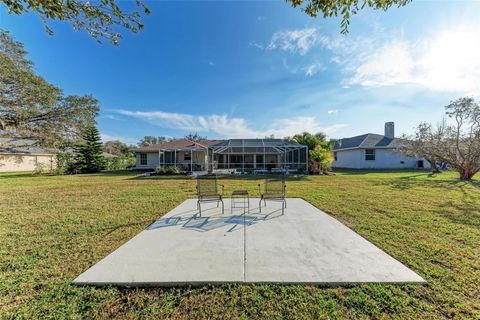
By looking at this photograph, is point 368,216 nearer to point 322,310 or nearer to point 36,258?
point 322,310

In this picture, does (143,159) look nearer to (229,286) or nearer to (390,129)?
(229,286)

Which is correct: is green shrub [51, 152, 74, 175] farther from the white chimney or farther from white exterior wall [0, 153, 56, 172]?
the white chimney

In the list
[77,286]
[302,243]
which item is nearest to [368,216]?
[302,243]

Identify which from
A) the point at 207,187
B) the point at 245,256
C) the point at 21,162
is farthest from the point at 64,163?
the point at 245,256

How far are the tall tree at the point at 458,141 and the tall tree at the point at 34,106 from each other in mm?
33671

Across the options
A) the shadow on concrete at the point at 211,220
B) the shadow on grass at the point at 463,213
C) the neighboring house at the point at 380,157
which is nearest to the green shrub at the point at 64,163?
the shadow on concrete at the point at 211,220

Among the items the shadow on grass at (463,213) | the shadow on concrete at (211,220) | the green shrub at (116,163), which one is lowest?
the shadow on grass at (463,213)

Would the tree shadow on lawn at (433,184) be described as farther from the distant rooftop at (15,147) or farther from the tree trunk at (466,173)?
the distant rooftop at (15,147)

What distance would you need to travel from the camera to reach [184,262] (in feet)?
10.3

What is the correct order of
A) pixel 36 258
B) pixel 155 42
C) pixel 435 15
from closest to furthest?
pixel 36 258
pixel 435 15
pixel 155 42

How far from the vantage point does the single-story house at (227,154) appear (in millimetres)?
19578

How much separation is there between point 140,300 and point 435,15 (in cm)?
956

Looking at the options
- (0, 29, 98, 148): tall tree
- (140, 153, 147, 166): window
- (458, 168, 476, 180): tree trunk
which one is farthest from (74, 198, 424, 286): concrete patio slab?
(140, 153, 147, 166): window

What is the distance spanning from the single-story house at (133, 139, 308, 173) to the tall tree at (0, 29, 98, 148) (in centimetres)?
684
